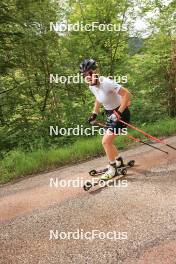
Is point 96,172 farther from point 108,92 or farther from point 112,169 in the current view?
point 108,92

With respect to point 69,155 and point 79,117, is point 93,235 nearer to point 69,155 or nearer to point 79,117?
point 69,155

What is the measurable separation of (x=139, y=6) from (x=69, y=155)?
8.16 metres

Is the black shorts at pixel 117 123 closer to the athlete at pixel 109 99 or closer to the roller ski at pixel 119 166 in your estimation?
the athlete at pixel 109 99

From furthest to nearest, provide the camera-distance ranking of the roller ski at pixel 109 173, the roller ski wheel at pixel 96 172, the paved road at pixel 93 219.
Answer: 1. the roller ski wheel at pixel 96 172
2. the roller ski at pixel 109 173
3. the paved road at pixel 93 219

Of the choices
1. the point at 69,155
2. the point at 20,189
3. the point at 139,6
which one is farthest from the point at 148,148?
the point at 139,6

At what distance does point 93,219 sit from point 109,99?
94.8 inches

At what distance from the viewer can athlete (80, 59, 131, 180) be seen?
6117mm

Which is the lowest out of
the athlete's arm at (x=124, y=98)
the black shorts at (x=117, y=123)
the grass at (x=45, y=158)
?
the grass at (x=45, y=158)

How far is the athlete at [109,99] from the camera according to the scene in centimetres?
612

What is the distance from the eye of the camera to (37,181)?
7.13 metres

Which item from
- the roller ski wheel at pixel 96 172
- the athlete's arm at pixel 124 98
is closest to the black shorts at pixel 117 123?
the athlete's arm at pixel 124 98

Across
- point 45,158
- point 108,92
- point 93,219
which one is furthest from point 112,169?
point 45,158

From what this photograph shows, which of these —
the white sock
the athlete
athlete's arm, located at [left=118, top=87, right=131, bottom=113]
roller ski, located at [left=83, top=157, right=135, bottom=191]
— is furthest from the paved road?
athlete's arm, located at [left=118, top=87, right=131, bottom=113]

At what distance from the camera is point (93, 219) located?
16.2 feet
